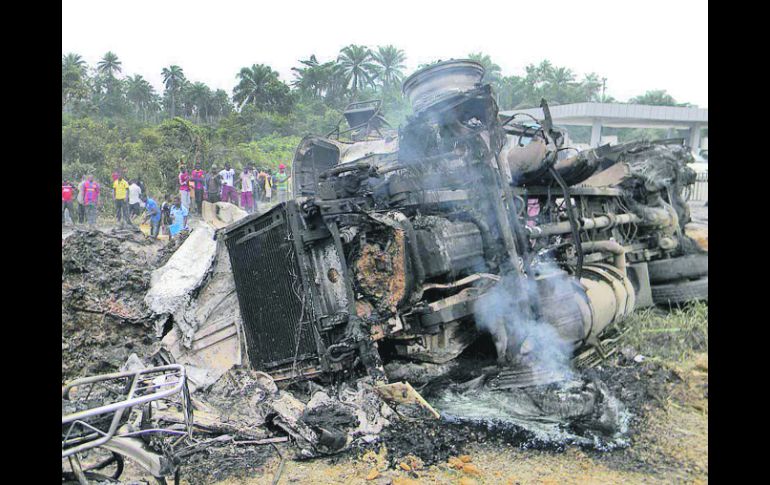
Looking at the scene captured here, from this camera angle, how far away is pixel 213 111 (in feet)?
105

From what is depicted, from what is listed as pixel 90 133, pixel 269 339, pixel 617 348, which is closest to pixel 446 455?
pixel 269 339

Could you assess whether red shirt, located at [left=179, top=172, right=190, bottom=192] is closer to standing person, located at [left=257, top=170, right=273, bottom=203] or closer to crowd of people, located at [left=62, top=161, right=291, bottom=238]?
crowd of people, located at [left=62, top=161, right=291, bottom=238]

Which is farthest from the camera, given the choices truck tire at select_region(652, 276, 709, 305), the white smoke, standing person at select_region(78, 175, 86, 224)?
standing person at select_region(78, 175, 86, 224)

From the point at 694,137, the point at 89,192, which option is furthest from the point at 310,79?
the point at 694,137

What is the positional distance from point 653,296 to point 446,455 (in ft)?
18.0

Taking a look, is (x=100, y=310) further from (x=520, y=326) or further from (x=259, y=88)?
(x=259, y=88)

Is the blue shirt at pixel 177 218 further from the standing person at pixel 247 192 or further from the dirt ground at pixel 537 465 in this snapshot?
the dirt ground at pixel 537 465

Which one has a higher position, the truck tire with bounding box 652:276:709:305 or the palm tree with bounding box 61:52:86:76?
the palm tree with bounding box 61:52:86:76

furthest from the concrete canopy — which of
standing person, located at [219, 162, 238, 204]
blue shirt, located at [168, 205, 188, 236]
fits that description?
blue shirt, located at [168, 205, 188, 236]

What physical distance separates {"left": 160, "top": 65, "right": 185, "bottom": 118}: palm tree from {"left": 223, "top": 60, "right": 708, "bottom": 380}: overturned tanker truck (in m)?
31.5

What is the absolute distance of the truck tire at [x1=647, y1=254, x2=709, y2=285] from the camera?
784 centimetres

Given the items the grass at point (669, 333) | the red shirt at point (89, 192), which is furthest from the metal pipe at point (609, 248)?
the red shirt at point (89, 192)

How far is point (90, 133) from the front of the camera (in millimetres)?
21641
